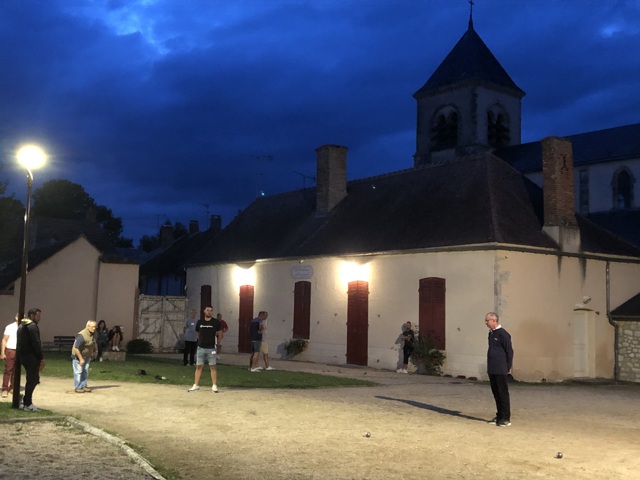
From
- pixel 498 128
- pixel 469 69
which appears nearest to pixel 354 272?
pixel 498 128

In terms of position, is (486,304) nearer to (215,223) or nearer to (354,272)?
(354,272)

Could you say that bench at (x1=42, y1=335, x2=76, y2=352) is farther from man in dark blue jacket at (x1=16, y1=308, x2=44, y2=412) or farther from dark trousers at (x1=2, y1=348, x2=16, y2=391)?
man in dark blue jacket at (x1=16, y1=308, x2=44, y2=412)

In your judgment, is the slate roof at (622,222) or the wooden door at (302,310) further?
the slate roof at (622,222)

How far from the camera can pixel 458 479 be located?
719 centimetres

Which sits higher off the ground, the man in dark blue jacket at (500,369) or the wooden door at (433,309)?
the wooden door at (433,309)

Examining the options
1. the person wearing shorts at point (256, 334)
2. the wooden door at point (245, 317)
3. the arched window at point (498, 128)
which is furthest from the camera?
the arched window at point (498, 128)

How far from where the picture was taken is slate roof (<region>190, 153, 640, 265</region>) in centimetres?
2028

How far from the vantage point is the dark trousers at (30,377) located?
10.7 m

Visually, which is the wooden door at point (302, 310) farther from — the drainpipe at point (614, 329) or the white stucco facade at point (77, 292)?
the drainpipe at point (614, 329)

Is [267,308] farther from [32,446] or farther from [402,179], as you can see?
[32,446]

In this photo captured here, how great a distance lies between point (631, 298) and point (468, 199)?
613 cm

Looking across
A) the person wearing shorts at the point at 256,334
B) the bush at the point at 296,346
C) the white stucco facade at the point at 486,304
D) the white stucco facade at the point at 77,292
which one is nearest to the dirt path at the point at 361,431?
the white stucco facade at the point at 486,304

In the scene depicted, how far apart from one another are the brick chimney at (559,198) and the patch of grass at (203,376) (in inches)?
300

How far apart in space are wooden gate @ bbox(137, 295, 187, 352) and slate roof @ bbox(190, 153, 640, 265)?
9.37 feet
